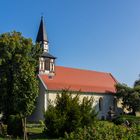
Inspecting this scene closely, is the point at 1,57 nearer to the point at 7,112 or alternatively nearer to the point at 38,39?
the point at 7,112

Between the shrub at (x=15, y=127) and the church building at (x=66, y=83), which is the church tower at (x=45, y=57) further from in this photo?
the shrub at (x=15, y=127)

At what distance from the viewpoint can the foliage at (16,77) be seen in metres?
43.1

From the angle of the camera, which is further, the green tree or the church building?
the church building

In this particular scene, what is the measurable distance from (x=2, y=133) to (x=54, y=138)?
5.14m

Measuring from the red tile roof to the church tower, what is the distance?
1086mm

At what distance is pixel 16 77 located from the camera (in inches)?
1730

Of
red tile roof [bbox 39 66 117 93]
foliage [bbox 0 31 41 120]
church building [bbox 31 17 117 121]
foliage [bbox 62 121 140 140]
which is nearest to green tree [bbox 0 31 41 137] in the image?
foliage [bbox 0 31 41 120]

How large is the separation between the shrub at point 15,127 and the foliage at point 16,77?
13556 millimetres

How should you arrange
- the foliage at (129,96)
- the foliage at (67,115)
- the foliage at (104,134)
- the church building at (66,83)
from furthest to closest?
the foliage at (129,96), the church building at (66,83), the foliage at (67,115), the foliage at (104,134)

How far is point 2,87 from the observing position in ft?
144

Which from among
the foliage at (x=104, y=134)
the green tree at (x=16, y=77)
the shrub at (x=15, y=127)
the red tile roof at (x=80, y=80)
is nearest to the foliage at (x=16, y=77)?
the green tree at (x=16, y=77)

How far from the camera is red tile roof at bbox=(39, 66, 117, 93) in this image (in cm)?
5356

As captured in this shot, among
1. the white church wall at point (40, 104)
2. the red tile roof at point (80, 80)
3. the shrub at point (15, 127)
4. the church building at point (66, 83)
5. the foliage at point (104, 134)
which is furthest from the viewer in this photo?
the red tile roof at point (80, 80)

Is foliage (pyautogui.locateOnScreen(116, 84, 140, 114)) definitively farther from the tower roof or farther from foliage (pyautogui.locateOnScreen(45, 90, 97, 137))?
foliage (pyautogui.locateOnScreen(45, 90, 97, 137))
